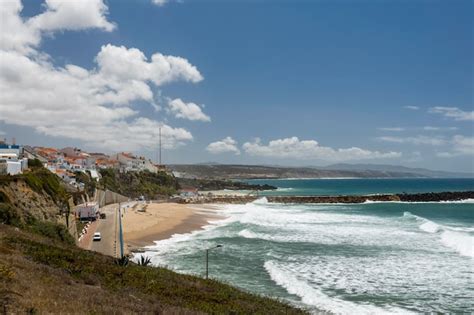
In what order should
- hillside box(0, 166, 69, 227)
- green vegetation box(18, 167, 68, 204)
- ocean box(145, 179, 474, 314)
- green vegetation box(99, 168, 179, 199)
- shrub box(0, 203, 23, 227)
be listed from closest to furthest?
1. ocean box(145, 179, 474, 314)
2. shrub box(0, 203, 23, 227)
3. hillside box(0, 166, 69, 227)
4. green vegetation box(18, 167, 68, 204)
5. green vegetation box(99, 168, 179, 199)

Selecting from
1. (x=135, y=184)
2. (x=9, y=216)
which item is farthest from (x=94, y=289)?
(x=135, y=184)

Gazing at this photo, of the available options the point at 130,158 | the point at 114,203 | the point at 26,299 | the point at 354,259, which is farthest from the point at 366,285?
the point at 130,158

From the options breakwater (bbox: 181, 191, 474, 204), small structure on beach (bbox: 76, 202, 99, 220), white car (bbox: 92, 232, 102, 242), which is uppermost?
small structure on beach (bbox: 76, 202, 99, 220)

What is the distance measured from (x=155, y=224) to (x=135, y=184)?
49.2 meters

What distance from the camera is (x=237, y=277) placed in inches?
952

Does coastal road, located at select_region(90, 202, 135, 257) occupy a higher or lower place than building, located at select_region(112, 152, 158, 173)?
lower

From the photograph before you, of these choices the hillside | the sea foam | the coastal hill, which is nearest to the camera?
the coastal hill

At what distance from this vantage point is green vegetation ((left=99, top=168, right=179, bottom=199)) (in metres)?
87.3

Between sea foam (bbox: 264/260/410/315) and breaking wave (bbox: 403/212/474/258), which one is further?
breaking wave (bbox: 403/212/474/258)

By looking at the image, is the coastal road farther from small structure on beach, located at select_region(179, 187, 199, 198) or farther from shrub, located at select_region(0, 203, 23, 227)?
small structure on beach, located at select_region(179, 187, 199, 198)

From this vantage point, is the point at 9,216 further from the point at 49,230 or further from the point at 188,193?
the point at 188,193


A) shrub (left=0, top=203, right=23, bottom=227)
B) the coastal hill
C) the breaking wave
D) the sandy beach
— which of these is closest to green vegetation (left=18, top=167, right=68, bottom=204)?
shrub (left=0, top=203, right=23, bottom=227)

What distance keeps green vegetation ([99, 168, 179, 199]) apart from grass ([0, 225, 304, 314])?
215 ft

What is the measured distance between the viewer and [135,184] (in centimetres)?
9612
